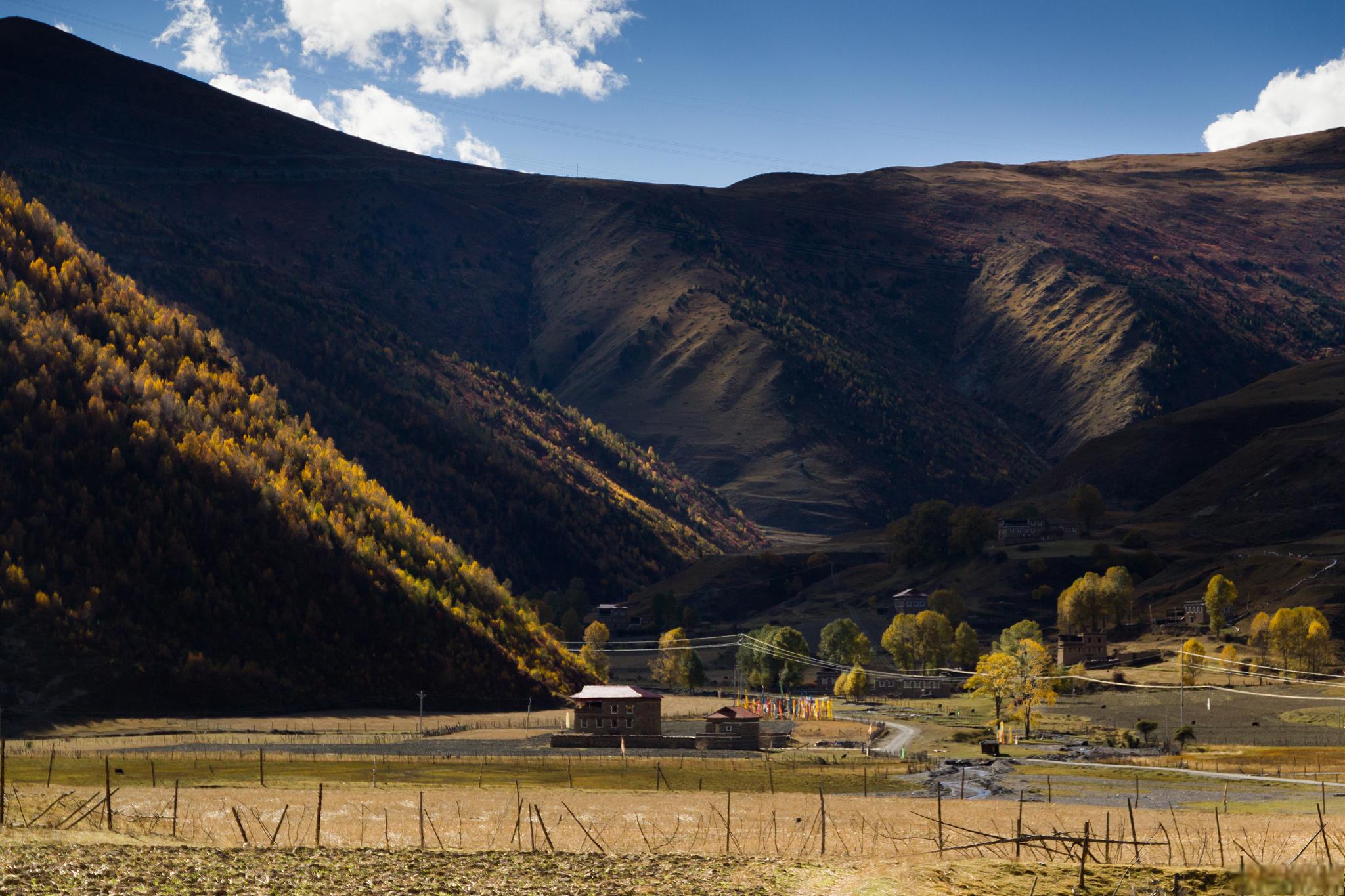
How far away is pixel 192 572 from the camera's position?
16025 cm

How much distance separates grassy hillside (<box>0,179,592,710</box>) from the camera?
145m

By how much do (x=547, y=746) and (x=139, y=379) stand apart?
94.8m

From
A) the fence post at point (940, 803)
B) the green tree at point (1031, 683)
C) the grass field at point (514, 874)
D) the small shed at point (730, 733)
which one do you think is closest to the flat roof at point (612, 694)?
the small shed at point (730, 733)

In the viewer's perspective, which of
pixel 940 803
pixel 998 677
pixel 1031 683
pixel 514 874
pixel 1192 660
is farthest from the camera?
pixel 1192 660

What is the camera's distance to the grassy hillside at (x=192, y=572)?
14488 centimetres

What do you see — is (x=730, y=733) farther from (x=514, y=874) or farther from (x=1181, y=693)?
(x=514, y=874)

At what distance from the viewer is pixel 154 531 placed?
541 feet

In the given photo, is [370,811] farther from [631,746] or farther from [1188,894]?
[631,746]

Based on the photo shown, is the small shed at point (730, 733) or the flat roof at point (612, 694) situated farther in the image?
the flat roof at point (612, 694)

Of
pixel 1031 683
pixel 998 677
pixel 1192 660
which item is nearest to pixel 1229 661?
pixel 1192 660

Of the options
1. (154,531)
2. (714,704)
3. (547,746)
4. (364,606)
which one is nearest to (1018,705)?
(714,704)

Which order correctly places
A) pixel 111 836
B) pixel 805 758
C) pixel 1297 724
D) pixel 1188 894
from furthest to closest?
1. pixel 1297 724
2. pixel 805 758
3. pixel 111 836
4. pixel 1188 894

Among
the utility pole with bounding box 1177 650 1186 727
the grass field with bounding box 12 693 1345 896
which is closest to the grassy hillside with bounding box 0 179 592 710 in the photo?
the grass field with bounding box 12 693 1345 896

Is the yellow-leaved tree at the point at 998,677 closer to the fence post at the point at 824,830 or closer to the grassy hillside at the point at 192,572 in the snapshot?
the grassy hillside at the point at 192,572
